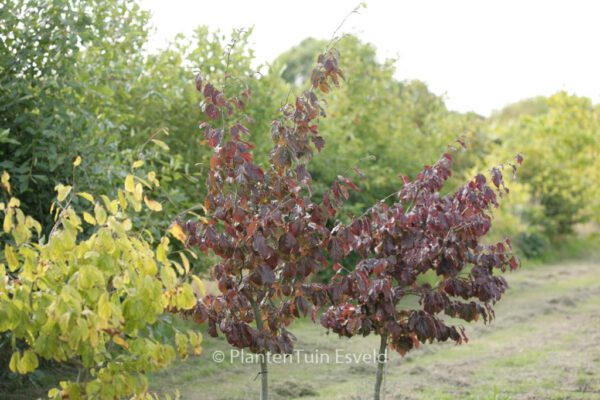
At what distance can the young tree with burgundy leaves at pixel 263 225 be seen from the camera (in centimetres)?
477

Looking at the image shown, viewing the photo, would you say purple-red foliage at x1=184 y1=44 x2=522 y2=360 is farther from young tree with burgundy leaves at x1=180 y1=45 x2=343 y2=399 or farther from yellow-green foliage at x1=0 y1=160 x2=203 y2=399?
yellow-green foliage at x1=0 y1=160 x2=203 y2=399

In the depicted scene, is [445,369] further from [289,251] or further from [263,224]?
[263,224]

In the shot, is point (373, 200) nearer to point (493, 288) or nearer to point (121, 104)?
point (121, 104)

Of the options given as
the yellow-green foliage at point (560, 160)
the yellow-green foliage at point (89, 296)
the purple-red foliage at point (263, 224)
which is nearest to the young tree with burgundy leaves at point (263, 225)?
the purple-red foliage at point (263, 224)

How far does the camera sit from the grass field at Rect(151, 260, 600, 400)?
727 cm

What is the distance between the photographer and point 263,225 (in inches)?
185

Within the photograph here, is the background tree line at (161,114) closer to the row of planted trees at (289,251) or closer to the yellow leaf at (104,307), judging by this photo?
the row of planted trees at (289,251)

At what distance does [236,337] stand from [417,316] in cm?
122

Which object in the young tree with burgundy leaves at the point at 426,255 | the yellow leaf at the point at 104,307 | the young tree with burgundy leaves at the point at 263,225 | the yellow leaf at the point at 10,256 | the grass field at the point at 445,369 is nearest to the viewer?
the yellow leaf at the point at 104,307

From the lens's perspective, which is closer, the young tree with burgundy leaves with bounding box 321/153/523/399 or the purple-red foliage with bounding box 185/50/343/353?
the purple-red foliage with bounding box 185/50/343/353

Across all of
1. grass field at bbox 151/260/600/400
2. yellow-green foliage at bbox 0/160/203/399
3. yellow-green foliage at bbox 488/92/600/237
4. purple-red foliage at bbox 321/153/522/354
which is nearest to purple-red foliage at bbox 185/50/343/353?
purple-red foliage at bbox 321/153/522/354

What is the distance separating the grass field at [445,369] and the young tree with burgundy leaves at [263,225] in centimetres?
227

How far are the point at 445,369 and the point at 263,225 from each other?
14.0ft

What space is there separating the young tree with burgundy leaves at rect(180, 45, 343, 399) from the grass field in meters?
2.27
